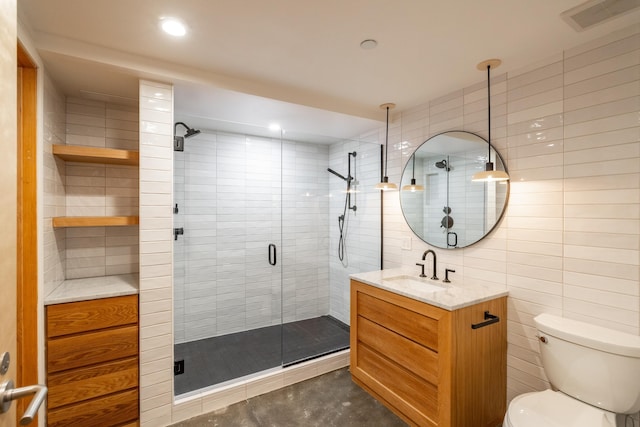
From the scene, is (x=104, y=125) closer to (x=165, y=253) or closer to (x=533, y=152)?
(x=165, y=253)

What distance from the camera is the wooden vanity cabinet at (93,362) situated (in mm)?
1815

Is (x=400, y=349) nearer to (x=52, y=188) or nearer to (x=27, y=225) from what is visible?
(x=27, y=225)

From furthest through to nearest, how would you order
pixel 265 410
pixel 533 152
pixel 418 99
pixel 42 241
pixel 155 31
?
pixel 418 99 < pixel 265 410 < pixel 533 152 < pixel 42 241 < pixel 155 31

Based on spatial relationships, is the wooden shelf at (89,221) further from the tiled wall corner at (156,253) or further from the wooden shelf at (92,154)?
the wooden shelf at (92,154)

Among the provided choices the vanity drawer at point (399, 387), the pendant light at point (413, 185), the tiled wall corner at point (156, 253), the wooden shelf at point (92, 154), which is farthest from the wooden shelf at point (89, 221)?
the pendant light at point (413, 185)

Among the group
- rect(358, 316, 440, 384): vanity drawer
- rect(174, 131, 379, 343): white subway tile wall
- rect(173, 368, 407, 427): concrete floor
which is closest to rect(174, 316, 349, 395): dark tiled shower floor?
rect(174, 131, 379, 343): white subway tile wall

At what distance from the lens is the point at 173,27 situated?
1617mm

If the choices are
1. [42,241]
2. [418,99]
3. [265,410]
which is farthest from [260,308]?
[418,99]

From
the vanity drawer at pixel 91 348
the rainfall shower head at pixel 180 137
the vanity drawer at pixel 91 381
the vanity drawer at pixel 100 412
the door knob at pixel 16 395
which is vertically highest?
the rainfall shower head at pixel 180 137

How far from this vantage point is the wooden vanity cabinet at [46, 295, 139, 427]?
1815 mm

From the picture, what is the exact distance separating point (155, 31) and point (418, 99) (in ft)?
6.59

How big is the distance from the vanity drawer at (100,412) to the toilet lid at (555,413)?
2264 mm

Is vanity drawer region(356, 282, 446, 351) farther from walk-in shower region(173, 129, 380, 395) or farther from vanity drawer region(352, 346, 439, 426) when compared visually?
walk-in shower region(173, 129, 380, 395)

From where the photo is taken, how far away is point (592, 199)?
171cm
